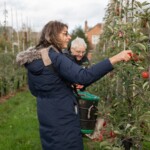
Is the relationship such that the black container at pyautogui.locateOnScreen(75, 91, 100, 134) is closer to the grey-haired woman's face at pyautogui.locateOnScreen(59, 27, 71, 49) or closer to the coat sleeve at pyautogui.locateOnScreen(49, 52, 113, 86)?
the grey-haired woman's face at pyautogui.locateOnScreen(59, 27, 71, 49)

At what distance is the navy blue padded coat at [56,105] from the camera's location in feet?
10.1

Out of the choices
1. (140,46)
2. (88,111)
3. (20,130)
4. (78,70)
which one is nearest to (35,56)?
(78,70)

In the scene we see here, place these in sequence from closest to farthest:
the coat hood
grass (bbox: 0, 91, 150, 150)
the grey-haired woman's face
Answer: the coat hood → the grey-haired woman's face → grass (bbox: 0, 91, 150, 150)

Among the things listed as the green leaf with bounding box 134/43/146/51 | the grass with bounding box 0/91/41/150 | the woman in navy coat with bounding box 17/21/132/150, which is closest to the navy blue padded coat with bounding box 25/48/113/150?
the woman in navy coat with bounding box 17/21/132/150

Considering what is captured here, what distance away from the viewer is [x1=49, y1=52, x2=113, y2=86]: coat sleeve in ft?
9.27

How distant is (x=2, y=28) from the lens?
800 inches

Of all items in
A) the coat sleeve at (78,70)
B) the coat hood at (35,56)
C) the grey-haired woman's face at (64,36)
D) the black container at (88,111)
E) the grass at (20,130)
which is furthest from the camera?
A: the grass at (20,130)

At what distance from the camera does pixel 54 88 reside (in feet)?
10.3

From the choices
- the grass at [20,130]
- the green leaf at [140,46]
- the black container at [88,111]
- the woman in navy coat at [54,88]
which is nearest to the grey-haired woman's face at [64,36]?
the woman in navy coat at [54,88]

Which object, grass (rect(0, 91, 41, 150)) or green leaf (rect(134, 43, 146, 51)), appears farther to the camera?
grass (rect(0, 91, 41, 150))

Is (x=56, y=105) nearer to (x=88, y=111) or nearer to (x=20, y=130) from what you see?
(x=88, y=111)

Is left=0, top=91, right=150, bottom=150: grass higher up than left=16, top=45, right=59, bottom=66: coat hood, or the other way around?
left=16, top=45, right=59, bottom=66: coat hood

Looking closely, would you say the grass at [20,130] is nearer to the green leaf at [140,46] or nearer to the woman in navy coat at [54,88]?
the woman in navy coat at [54,88]

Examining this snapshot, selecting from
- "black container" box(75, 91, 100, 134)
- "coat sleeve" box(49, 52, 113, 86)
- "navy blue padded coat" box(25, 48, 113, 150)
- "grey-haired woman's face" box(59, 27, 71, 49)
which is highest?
"grey-haired woman's face" box(59, 27, 71, 49)
